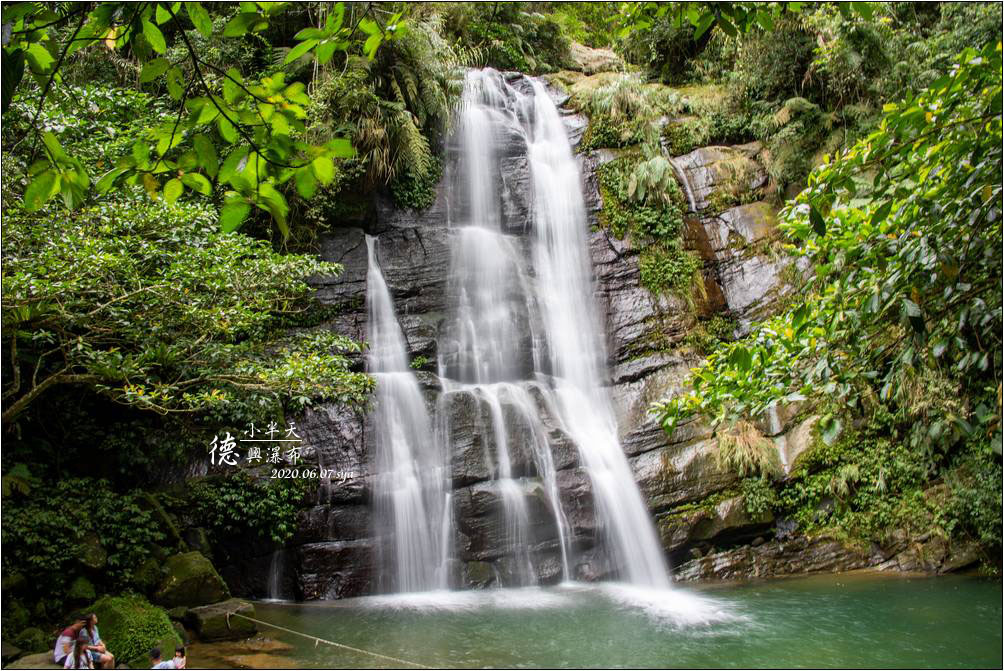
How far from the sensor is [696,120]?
48.0 ft

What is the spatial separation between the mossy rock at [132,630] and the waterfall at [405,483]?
9.88 ft

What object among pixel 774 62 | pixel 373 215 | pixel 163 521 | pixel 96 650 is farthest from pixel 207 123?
pixel 774 62

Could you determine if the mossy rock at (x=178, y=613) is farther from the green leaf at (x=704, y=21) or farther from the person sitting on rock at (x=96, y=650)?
the green leaf at (x=704, y=21)

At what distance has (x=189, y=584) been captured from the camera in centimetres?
736

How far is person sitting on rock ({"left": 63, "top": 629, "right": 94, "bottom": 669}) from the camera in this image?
17.8 ft

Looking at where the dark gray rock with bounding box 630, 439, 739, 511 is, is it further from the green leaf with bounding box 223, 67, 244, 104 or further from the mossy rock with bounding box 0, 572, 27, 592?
the green leaf with bounding box 223, 67, 244, 104

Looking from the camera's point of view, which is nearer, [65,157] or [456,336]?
[65,157]

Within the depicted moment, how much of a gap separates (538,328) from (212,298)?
6.04m

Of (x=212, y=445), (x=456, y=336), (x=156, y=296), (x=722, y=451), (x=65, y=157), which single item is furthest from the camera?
(x=456, y=336)

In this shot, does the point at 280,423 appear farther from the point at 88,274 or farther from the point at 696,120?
the point at 696,120

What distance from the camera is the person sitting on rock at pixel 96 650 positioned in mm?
5582

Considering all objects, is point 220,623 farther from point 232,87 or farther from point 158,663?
point 232,87

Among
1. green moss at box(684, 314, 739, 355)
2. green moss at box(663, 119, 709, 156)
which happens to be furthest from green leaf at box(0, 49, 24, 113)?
green moss at box(663, 119, 709, 156)

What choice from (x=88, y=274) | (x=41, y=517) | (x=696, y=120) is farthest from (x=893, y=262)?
(x=696, y=120)
